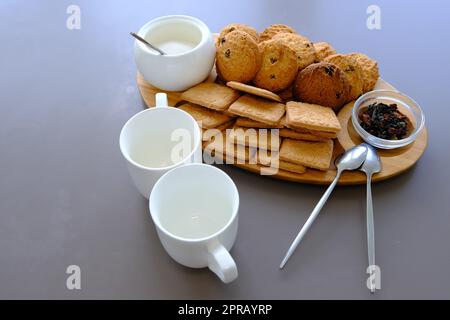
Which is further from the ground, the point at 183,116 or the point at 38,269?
the point at 183,116

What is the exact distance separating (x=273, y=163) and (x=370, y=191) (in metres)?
0.16

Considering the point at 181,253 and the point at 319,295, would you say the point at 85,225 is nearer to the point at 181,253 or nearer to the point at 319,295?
the point at 181,253

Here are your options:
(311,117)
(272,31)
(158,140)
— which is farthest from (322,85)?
(158,140)

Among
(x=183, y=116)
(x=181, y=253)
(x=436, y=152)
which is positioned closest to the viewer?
(x=181, y=253)

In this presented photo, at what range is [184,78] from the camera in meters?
0.79

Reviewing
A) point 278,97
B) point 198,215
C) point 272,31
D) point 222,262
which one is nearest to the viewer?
point 222,262

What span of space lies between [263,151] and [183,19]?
0.99 feet

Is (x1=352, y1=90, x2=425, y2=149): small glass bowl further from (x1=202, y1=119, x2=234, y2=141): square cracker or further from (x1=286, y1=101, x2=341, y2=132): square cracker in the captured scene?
(x1=202, y1=119, x2=234, y2=141): square cracker

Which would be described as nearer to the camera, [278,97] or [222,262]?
[222,262]

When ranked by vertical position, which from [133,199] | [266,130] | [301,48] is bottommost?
[133,199]

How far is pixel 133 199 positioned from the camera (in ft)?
2.33

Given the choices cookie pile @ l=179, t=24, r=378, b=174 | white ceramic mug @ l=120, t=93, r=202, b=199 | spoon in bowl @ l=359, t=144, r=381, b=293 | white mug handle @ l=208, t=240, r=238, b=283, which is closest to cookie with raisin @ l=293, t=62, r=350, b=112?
cookie pile @ l=179, t=24, r=378, b=174

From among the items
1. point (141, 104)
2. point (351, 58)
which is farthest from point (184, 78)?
point (351, 58)

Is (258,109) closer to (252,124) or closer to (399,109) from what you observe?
(252,124)
